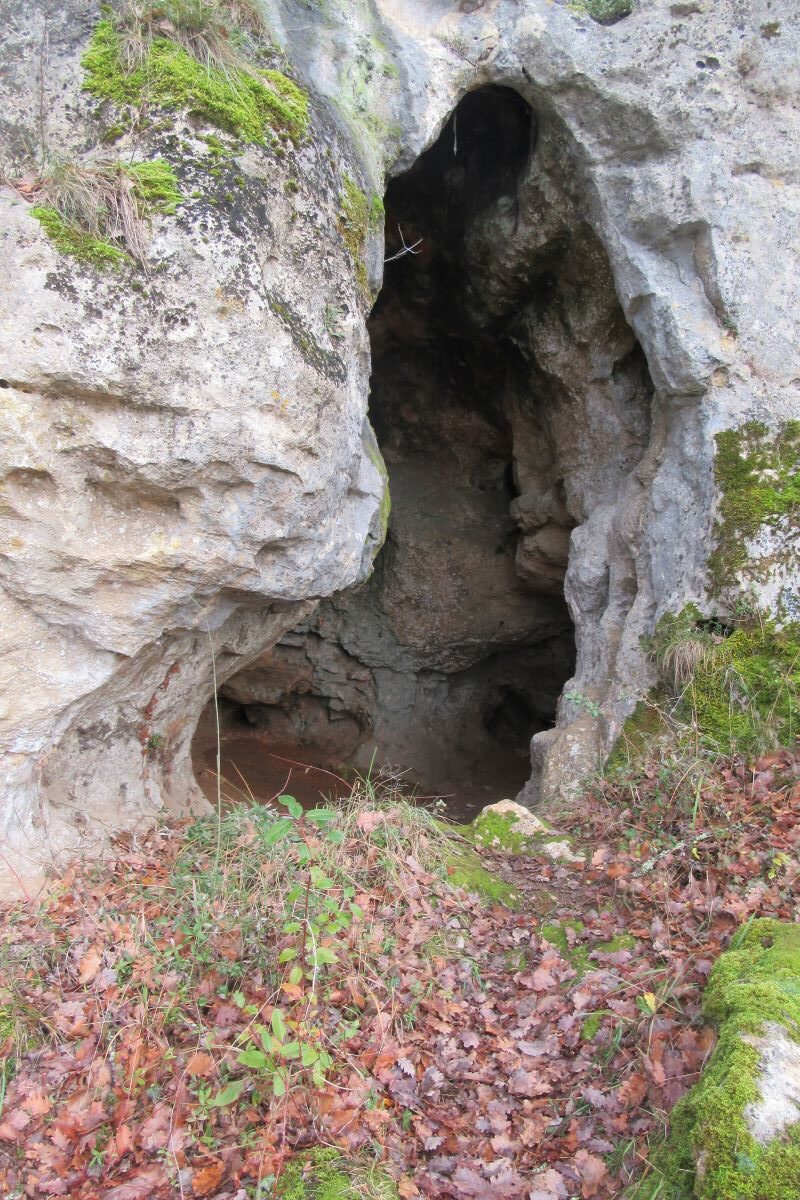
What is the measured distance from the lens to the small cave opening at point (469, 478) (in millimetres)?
6262

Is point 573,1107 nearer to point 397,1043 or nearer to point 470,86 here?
point 397,1043

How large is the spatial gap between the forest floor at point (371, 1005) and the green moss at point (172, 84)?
11.0 ft

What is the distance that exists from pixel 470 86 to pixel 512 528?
4.85 metres

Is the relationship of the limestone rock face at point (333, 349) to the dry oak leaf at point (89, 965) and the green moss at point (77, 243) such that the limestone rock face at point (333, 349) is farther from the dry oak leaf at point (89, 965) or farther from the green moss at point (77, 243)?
the dry oak leaf at point (89, 965)

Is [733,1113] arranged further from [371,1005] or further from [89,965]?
[89,965]

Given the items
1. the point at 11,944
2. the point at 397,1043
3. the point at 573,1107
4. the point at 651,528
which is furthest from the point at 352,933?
the point at 651,528

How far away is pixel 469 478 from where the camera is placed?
9.09 metres

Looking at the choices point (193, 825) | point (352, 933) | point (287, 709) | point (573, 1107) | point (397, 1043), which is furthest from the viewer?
point (287, 709)

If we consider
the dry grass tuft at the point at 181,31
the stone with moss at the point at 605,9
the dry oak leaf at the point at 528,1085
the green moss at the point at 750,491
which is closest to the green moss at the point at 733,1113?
the dry oak leaf at the point at 528,1085

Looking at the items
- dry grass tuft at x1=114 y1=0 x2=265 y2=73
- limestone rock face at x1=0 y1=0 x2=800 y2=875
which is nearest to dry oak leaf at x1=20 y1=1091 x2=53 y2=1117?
limestone rock face at x1=0 y1=0 x2=800 y2=875

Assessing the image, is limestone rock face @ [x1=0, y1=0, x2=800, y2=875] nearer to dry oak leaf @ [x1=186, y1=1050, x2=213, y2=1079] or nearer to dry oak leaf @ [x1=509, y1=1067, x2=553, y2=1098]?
dry oak leaf @ [x1=186, y1=1050, x2=213, y2=1079]

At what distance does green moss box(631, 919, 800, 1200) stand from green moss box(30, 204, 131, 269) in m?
3.79

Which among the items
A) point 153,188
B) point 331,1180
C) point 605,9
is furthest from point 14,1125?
point 605,9

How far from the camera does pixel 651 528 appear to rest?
5320 mm
